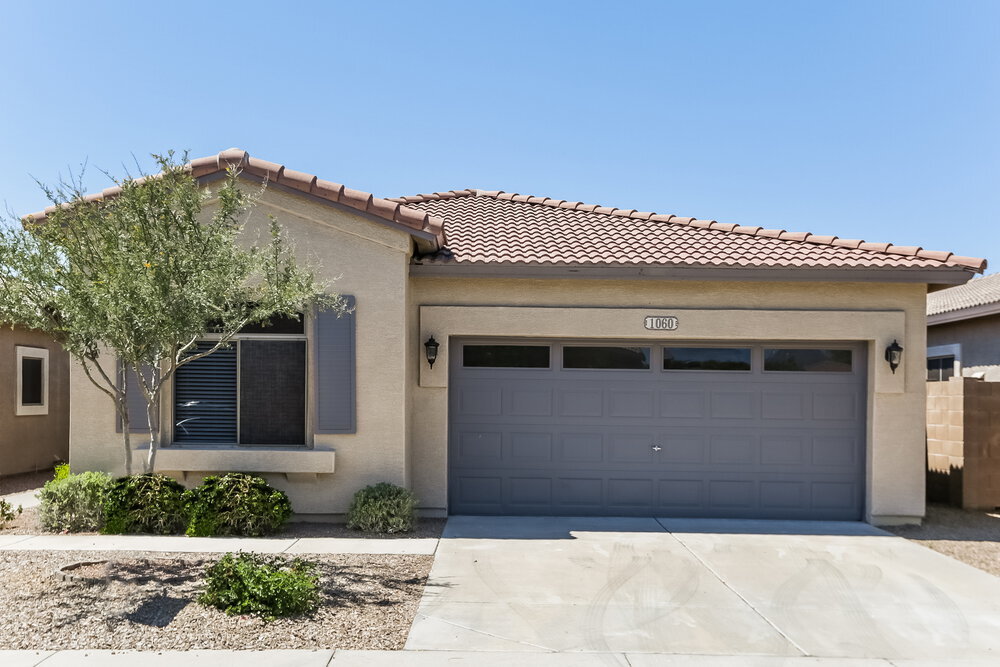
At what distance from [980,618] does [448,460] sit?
5854 millimetres

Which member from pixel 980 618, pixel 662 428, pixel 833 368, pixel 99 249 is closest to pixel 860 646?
pixel 980 618

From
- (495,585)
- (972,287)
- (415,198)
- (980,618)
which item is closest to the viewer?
(980,618)

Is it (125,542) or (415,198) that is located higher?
(415,198)

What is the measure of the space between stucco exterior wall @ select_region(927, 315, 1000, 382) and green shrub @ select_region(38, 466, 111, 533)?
15102 mm

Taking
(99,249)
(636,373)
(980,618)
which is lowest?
(980,618)

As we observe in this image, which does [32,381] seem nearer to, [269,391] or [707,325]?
[269,391]

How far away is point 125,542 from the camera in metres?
7.58

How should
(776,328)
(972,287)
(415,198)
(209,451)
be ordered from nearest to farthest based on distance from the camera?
(209,451), (776,328), (415,198), (972,287)

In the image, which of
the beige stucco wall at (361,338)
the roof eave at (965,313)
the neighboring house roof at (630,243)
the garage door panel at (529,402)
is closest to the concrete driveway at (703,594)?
the beige stucco wall at (361,338)

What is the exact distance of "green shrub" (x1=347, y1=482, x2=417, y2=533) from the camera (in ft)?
26.6

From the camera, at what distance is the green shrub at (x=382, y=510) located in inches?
319

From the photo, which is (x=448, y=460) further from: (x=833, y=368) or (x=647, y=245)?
(x=833, y=368)

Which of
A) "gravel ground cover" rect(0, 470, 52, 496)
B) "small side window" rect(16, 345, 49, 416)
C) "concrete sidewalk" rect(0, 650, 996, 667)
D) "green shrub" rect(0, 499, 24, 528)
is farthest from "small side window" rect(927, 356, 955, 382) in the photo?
"small side window" rect(16, 345, 49, 416)

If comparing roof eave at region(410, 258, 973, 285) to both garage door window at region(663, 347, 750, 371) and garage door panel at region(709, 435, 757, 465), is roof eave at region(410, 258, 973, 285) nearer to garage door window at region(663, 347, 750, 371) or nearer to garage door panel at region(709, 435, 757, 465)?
garage door window at region(663, 347, 750, 371)
